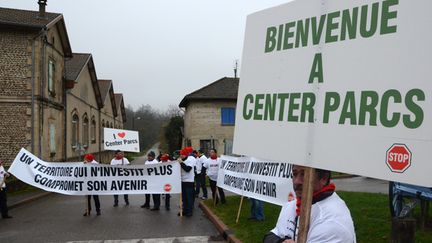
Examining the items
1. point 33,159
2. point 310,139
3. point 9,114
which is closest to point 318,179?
point 310,139

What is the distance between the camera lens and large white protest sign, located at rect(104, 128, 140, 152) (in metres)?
22.7

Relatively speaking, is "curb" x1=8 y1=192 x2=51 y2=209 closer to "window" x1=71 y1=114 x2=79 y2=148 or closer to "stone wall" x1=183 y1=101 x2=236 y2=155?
"window" x1=71 y1=114 x2=79 y2=148

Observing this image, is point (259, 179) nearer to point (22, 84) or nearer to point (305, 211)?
point (305, 211)

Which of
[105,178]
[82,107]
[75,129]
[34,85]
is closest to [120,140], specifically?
[34,85]

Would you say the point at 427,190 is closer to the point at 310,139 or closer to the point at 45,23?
the point at 310,139

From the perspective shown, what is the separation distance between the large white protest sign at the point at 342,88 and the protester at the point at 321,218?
0.16 meters

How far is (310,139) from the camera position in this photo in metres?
2.34

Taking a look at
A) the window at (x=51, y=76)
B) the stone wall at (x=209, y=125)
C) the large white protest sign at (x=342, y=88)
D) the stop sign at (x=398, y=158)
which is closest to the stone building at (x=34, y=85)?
the window at (x=51, y=76)

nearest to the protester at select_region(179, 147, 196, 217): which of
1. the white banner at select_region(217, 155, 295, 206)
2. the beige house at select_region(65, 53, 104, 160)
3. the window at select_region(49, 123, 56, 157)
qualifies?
the white banner at select_region(217, 155, 295, 206)

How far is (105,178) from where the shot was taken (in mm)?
13891

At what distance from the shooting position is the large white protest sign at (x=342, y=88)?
1890 millimetres

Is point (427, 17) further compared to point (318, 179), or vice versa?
point (318, 179)

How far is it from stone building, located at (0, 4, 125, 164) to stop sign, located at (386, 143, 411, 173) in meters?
25.6

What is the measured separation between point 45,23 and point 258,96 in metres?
25.9
